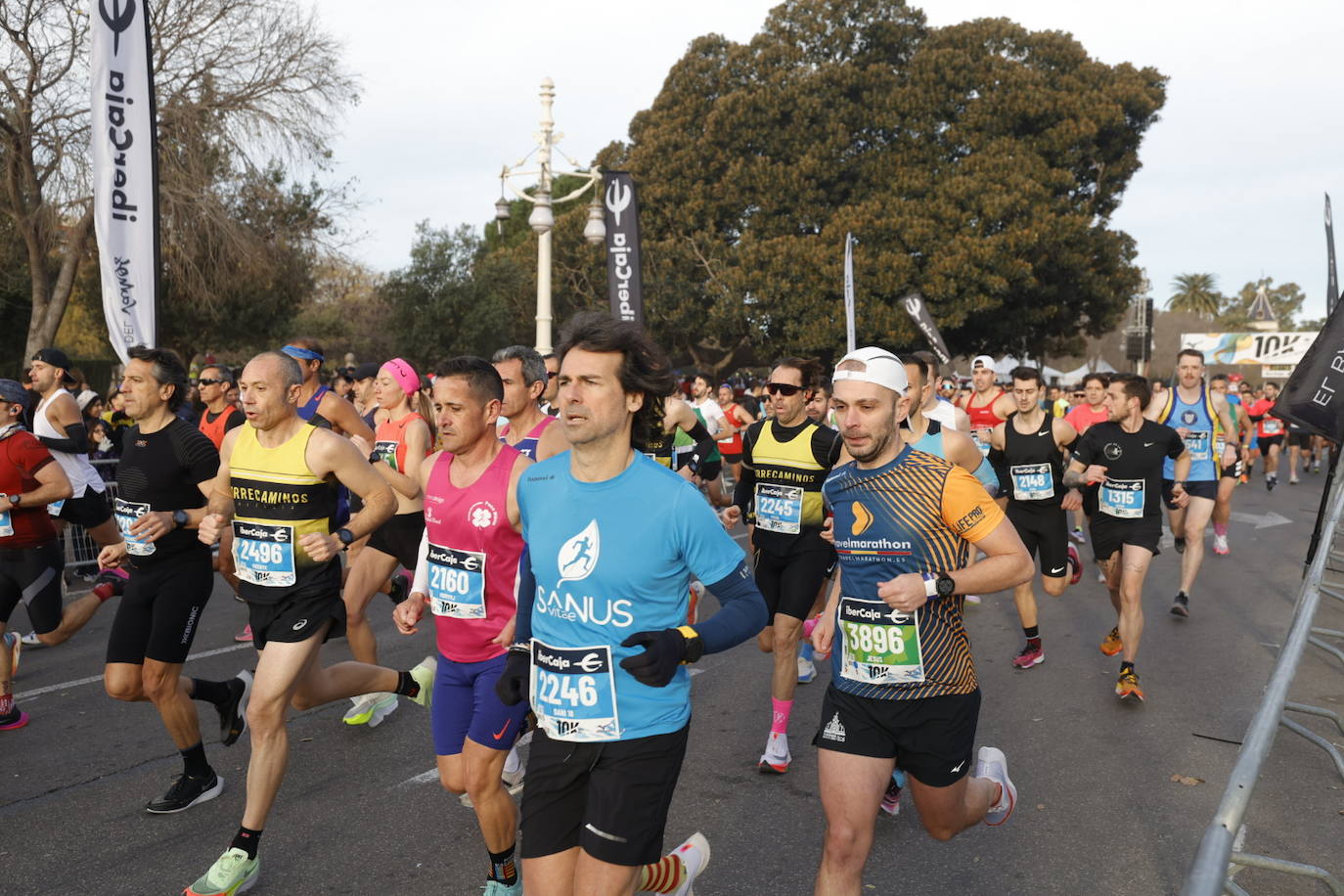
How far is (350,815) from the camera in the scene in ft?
14.8

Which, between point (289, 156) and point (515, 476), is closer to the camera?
point (515, 476)

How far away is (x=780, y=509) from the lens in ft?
17.7

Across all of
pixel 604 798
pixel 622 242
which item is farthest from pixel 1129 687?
pixel 622 242

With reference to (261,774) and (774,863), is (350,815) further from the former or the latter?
(774,863)

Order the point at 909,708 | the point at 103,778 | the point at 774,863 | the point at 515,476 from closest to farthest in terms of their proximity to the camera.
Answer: the point at 909,708 < the point at 515,476 < the point at 774,863 < the point at 103,778

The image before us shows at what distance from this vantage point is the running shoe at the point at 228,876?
143 inches

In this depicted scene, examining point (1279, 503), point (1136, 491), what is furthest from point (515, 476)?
point (1279, 503)

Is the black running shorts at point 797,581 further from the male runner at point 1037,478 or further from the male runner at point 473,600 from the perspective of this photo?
the male runner at point 1037,478

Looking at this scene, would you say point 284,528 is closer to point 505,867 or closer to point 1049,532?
point 505,867

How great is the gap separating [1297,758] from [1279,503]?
44.8ft

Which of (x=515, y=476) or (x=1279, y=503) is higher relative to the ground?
(x=515, y=476)

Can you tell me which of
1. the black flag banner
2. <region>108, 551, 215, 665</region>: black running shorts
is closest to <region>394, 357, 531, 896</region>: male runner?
<region>108, 551, 215, 665</region>: black running shorts

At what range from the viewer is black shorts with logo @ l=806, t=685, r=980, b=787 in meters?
3.24

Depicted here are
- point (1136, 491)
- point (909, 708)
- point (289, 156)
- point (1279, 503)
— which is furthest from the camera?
point (289, 156)
